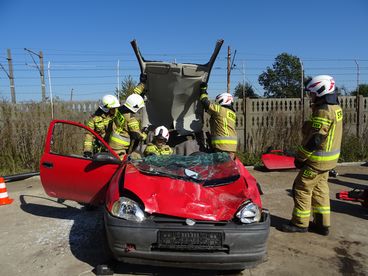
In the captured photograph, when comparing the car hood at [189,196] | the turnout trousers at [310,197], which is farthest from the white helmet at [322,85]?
the car hood at [189,196]

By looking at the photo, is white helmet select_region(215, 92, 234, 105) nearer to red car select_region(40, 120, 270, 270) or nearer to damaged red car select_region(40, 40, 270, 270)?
damaged red car select_region(40, 40, 270, 270)

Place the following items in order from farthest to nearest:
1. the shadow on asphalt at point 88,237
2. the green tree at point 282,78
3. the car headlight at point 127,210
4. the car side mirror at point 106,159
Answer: the green tree at point 282,78 → the car side mirror at point 106,159 → the shadow on asphalt at point 88,237 → the car headlight at point 127,210

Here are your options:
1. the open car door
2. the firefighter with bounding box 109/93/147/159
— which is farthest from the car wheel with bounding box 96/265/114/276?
the firefighter with bounding box 109/93/147/159

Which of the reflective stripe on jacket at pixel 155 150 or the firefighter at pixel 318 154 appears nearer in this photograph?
the firefighter at pixel 318 154

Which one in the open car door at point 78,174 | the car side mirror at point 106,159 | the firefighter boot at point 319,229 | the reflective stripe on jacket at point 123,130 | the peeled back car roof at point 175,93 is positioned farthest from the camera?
the reflective stripe on jacket at point 123,130

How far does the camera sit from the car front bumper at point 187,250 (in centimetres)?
294

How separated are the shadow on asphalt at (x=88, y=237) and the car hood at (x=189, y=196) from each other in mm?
614

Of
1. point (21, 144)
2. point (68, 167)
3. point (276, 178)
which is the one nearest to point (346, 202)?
point (276, 178)

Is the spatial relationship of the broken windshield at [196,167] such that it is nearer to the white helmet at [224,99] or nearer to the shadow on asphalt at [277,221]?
the shadow on asphalt at [277,221]

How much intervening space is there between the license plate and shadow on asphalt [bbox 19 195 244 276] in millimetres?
642

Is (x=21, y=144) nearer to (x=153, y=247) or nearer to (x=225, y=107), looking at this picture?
(x=225, y=107)

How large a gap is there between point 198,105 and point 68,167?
2.33m

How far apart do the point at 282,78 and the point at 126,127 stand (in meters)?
34.2

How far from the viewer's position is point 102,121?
645 centimetres
